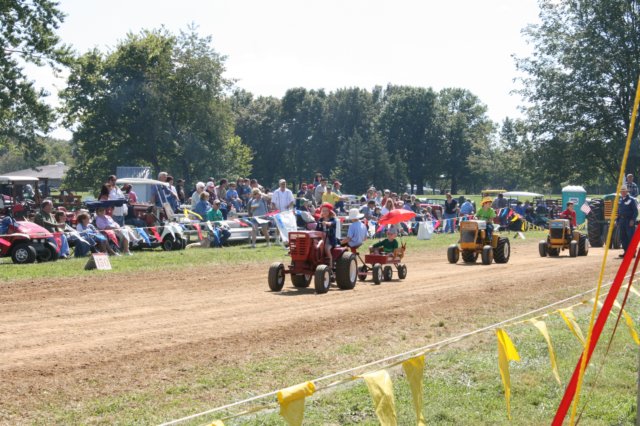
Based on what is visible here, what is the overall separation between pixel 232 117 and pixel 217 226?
44.6m

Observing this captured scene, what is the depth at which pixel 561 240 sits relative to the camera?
2136 cm

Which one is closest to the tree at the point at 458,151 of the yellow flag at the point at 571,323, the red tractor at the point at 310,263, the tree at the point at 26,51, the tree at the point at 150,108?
the tree at the point at 150,108

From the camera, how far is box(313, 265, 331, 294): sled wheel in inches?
515

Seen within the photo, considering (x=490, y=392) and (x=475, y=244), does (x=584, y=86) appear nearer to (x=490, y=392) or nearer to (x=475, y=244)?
(x=475, y=244)

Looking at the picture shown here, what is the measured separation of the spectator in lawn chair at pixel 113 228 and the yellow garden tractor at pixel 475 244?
7554 millimetres

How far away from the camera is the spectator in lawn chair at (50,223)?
18016mm

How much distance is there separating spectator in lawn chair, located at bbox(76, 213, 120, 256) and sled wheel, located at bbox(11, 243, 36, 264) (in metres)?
1.43

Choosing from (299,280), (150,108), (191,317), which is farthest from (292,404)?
(150,108)

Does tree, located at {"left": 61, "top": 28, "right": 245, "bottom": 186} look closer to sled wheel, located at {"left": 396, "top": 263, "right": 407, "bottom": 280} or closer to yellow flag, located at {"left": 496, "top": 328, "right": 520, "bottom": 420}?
sled wheel, located at {"left": 396, "top": 263, "right": 407, "bottom": 280}

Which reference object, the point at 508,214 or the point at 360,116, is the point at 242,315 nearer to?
the point at 508,214

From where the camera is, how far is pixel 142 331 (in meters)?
9.55

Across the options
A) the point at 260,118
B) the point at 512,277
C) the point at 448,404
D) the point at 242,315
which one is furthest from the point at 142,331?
the point at 260,118

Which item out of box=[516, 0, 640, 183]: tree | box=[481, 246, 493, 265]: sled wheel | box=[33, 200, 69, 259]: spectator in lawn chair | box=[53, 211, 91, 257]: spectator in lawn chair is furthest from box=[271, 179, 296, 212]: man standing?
box=[516, 0, 640, 183]: tree

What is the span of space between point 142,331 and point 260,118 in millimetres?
88307
